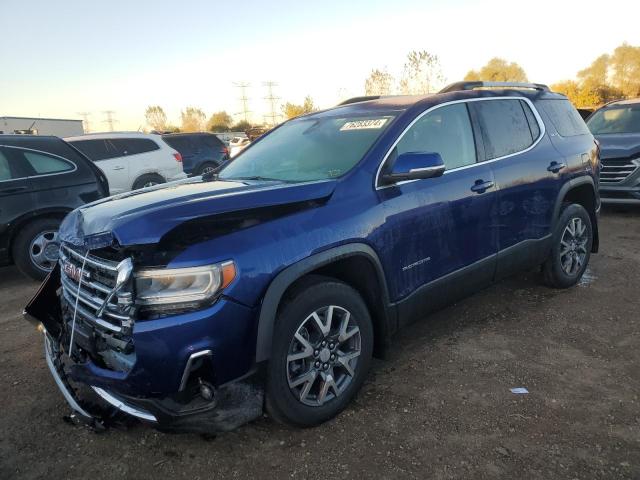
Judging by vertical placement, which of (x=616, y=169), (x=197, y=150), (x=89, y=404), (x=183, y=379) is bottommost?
(x=89, y=404)

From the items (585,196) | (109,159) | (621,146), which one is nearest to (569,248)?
(585,196)

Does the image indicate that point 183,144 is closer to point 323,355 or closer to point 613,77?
point 323,355

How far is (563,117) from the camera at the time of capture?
4633mm

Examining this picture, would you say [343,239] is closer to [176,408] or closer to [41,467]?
[176,408]

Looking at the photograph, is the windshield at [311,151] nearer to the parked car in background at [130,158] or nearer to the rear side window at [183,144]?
the parked car in background at [130,158]

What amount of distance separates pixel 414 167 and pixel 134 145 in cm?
908

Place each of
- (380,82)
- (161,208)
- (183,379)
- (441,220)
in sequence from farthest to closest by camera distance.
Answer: (380,82) → (441,220) → (161,208) → (183,379)

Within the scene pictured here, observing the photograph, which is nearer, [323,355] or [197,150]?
[323,355]

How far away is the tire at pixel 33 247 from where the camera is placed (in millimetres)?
5570

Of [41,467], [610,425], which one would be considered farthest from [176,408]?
[610,425]

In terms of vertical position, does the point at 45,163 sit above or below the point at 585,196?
above

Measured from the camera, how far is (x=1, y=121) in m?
32.3

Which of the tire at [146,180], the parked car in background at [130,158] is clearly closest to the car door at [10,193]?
the parked car in background at [130,158]

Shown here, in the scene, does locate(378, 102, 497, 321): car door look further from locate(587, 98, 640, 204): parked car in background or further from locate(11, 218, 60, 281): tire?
locate(587, 98, 640, 204): parked car in background
